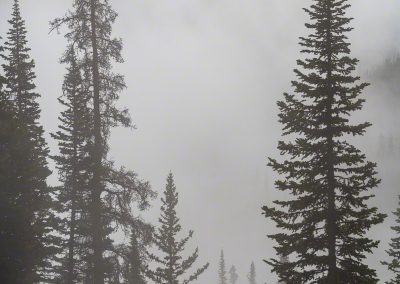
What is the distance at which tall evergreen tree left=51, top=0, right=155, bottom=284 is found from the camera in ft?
59.7

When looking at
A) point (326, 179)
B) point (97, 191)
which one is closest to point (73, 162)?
point (97, 191)

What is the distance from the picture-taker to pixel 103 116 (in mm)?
18500

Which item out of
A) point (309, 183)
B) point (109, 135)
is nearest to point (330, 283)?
point (309, 183)

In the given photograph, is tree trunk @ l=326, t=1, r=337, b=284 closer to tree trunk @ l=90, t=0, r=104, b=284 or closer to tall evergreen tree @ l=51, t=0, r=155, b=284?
tall evergreen tree @ l=51, t=0, r=155, b=284

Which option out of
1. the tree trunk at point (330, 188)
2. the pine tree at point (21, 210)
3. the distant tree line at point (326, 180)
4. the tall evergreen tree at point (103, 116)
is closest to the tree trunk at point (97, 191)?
the tall evergreen tree at point (103, 116)

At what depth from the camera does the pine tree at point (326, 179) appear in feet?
44.0

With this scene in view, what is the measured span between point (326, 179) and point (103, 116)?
10.1m

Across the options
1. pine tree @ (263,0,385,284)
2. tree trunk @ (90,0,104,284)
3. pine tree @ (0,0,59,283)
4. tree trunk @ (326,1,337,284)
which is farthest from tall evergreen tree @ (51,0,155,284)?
tree trunk @ (326,1,337,284)

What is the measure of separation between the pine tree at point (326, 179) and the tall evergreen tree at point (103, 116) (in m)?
7.00

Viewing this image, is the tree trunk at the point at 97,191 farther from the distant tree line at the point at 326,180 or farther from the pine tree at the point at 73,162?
the distant tree line at the point at 326,180

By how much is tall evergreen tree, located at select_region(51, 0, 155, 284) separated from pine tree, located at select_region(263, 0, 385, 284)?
23.0ft

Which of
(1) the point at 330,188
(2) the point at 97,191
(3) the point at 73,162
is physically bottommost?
(1) the point at 330,188

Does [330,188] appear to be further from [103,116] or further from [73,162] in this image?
[73,162]

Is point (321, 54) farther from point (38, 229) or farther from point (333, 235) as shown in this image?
point (38, 229)
